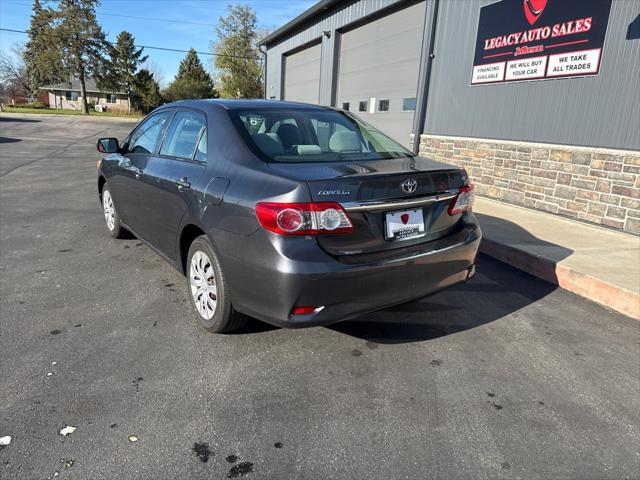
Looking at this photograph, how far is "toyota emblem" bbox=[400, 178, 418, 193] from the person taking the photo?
8.92 ft

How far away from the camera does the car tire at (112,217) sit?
5254 mm

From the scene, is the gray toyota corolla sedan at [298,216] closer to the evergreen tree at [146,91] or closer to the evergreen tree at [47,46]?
the evergreen tree at [47,46]

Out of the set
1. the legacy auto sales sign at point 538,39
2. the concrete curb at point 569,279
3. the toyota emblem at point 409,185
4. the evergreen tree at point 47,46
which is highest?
the evergreen tree at point 47,46

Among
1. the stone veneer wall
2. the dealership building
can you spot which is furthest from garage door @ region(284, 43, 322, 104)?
the stone veneer wall

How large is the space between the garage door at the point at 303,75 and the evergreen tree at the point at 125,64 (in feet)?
152

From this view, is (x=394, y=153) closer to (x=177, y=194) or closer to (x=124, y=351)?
(x=177, y=194)

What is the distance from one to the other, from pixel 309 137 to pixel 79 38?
63789mm

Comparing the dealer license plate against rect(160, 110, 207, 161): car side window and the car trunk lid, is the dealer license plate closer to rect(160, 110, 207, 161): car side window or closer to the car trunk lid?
the car trunk lid

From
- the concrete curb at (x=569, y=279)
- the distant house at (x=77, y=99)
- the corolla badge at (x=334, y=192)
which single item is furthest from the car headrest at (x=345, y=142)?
the distant house at (x=77, y=99)

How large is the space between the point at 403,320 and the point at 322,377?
3.40 feet

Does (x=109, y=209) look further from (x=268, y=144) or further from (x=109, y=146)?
(x=268, y=144)

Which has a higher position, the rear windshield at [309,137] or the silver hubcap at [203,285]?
the rear windshield at [309,137]

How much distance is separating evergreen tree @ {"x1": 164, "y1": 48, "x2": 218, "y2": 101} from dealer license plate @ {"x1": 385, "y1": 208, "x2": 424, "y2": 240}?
61.8 meters

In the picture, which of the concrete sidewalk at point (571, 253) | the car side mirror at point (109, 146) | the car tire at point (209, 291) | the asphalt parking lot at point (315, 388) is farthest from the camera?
the car side mirror at point (109, 146)
